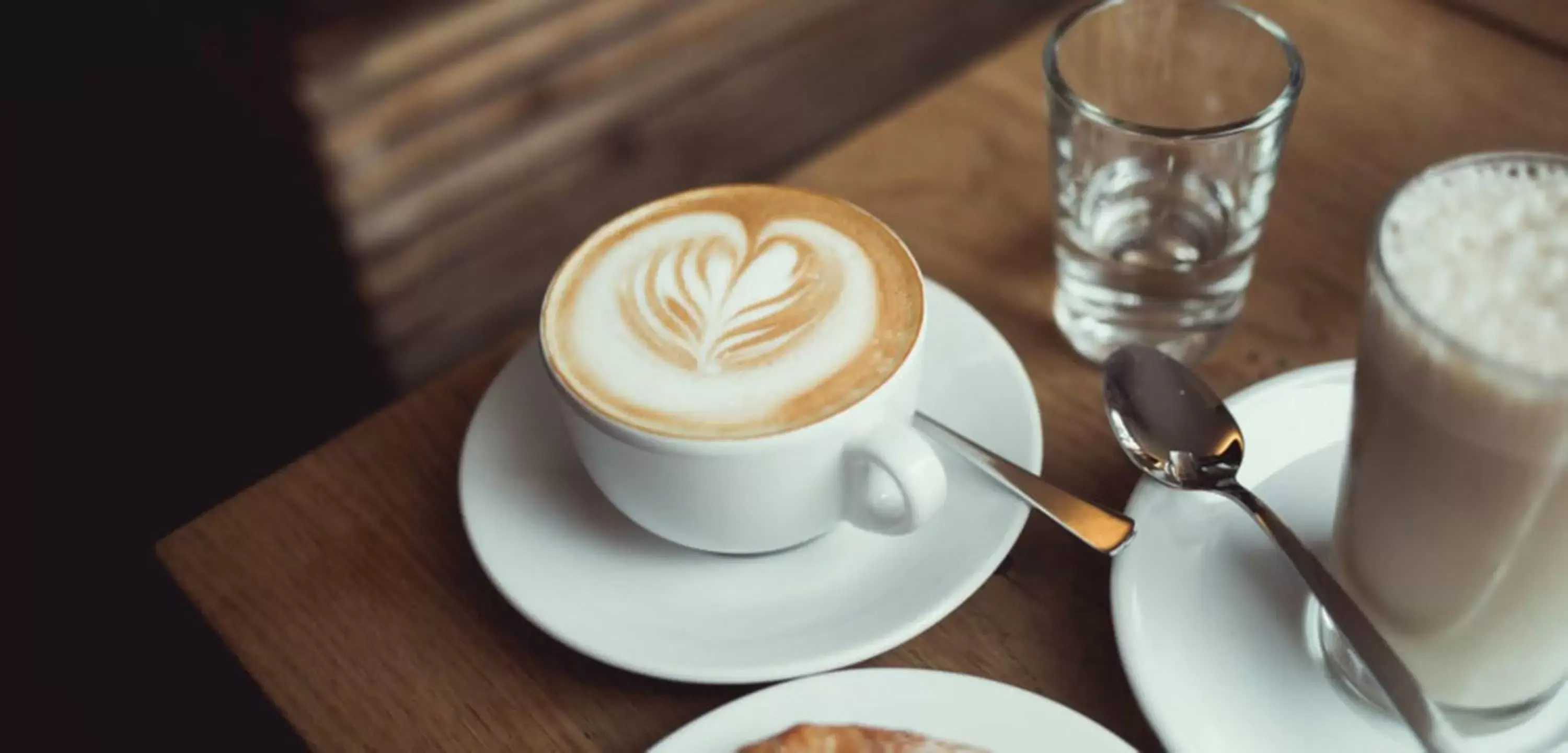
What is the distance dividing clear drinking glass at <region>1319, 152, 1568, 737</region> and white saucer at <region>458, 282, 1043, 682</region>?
0.13m

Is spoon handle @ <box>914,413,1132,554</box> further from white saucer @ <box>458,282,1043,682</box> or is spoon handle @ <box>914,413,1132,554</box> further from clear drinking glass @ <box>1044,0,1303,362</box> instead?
clear drinking glass @ <box>1044,0,1303,362</box>

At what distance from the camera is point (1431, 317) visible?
1.27 feet

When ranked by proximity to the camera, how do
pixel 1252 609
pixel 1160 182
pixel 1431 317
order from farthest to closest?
1. pixel 1160 182
2. pixel 1252 609
3. pixel 1431 317

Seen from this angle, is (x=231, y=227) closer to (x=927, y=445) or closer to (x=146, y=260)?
(x=146, y=260)

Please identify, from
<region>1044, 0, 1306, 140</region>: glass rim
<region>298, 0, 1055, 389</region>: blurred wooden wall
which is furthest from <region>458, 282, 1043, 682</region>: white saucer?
<region>298, 0, 1055, 389</region>: blurred wooden wall

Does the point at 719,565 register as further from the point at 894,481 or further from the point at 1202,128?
the point at 1202,128

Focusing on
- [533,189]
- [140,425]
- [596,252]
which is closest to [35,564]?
[140,425]

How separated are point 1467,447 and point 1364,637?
0.09 metres

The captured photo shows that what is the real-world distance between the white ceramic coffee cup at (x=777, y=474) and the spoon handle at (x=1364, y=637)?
0.12 meters

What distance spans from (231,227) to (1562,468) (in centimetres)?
127

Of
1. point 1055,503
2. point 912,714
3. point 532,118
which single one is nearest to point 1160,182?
point 1055,503

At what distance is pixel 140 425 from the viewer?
4.28 feet

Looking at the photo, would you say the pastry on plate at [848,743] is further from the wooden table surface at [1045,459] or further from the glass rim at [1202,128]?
the glass rim at [1202,128]

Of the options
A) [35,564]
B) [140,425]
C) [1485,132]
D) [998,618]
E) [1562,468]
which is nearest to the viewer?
[1562,468]
